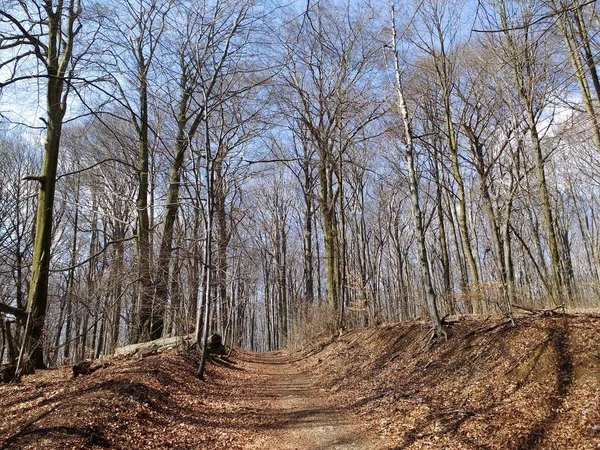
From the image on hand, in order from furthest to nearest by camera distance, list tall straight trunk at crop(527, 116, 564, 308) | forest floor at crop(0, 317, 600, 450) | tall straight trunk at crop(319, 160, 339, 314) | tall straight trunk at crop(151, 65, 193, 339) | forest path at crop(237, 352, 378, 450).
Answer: tall straight trunk at crop(319, 160, 339, 314) → tall straight trunk at crop(151, 65, 193, 339) → tall straight trunk at crop(527, 116, 564, 308) → forest path at crop(237, 352, 378, 450) → forest floor at crop(0, 317, 600, 450)

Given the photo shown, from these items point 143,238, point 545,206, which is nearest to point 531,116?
point 545,206

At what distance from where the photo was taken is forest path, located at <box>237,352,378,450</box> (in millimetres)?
5328

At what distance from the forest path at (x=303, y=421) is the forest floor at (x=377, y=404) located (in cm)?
2

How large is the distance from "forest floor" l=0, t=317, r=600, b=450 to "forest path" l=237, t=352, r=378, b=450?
0.02 m

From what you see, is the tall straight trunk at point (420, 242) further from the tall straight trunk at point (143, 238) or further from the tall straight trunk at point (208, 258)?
the tall straight trunk at point (143, 238)

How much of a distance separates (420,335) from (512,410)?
498 cm

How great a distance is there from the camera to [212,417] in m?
6.65

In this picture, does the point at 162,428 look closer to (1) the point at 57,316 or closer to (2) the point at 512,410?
(2) the point at 512,410

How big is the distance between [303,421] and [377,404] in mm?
1384

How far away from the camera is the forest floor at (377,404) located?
459 cm

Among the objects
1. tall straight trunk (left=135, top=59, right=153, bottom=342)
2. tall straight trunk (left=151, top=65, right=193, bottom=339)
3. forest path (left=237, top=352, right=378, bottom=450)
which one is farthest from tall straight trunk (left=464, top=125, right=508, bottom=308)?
tall straight trunk (left=135, top=59, right=153, bottom=342)

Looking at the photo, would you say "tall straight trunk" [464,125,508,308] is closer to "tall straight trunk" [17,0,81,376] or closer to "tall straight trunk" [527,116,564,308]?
"tall straight trunk" [527,116,564,308]

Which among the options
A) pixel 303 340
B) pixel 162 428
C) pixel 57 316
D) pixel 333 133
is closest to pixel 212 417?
pixel 162 428

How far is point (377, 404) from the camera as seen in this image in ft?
23.0
